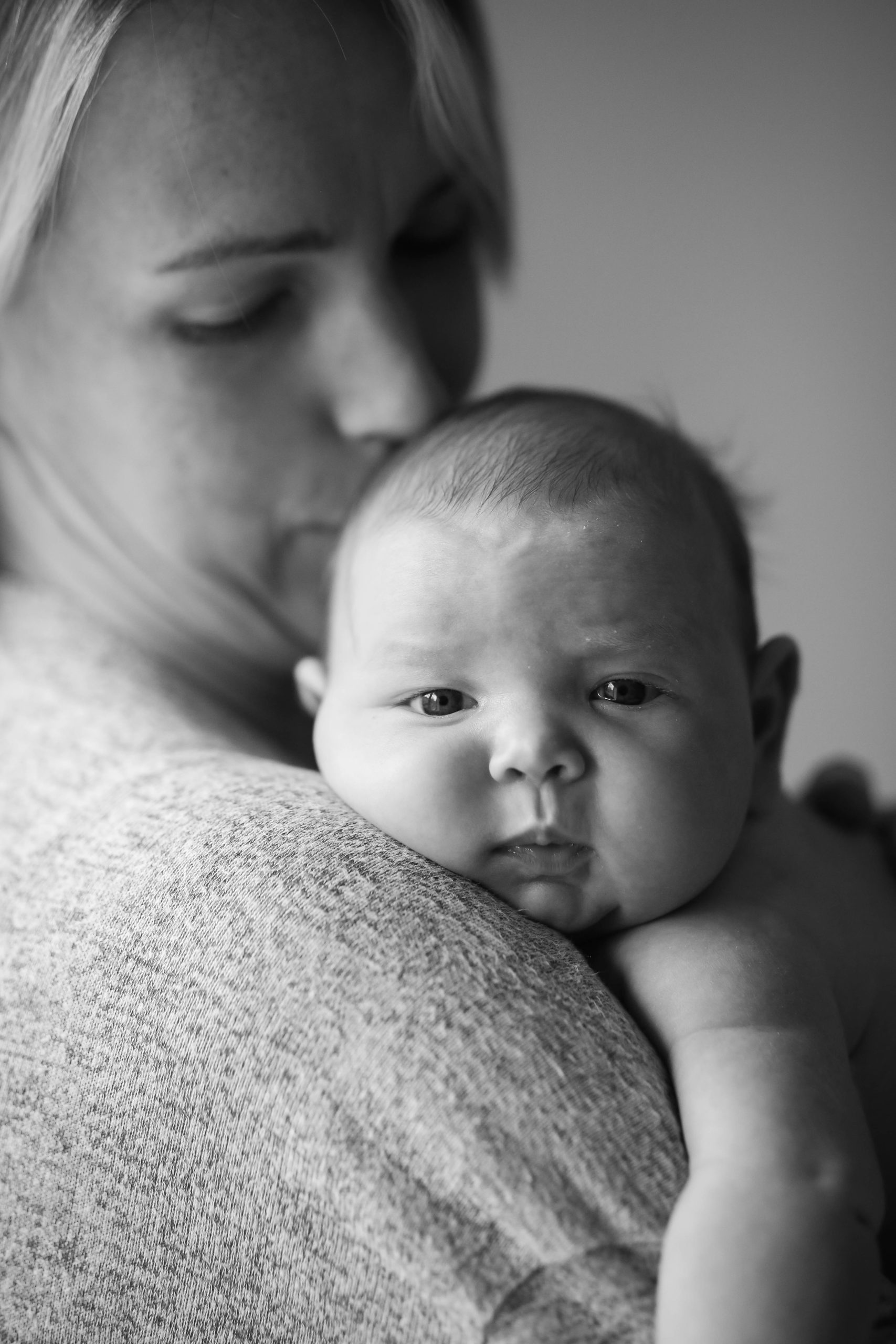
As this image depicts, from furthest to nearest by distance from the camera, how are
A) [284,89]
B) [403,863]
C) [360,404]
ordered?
[360,404]
[284,89]
[403,863]

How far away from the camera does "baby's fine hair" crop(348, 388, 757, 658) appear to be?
89 centimetres

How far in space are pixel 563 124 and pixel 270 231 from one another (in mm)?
1468

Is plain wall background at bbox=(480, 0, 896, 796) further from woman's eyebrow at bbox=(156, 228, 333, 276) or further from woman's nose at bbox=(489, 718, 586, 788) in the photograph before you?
woman's nose at bbox=(489, 718, 586, 788)

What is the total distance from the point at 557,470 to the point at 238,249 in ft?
1.20

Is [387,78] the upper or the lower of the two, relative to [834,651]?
upper

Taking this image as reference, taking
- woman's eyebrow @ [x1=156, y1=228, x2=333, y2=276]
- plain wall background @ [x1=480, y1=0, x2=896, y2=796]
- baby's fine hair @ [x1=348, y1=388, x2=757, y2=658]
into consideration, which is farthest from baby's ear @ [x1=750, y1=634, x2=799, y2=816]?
plain wall background @ [x1=480, y1=0, x2=896, y2=796]

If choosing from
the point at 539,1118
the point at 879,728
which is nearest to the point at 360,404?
the point at 539,1118

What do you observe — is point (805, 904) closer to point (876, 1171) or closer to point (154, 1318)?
→ point (876, 1171)

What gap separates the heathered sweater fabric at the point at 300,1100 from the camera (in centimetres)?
62

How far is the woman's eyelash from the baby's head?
0.26 m

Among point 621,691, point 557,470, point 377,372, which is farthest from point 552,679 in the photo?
point 377,372

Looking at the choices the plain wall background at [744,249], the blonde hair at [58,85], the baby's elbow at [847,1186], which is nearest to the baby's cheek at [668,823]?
the baby's elbow at [847,1186]

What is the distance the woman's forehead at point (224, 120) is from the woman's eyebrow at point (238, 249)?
1 centimetres

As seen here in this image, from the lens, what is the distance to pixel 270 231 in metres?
1.04
